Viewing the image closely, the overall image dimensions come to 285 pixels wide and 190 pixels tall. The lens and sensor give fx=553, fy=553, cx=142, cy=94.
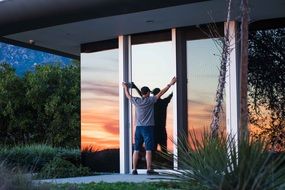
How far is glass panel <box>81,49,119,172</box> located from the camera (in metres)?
13.0

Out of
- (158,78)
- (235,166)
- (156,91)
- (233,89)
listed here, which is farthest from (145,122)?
(235,166)

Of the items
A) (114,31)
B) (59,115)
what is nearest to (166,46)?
(114,31)

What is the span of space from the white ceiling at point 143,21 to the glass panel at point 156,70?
0.45 meters

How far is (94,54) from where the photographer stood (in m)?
13.5

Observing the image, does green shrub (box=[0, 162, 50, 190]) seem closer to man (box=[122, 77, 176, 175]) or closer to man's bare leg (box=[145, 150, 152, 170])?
man's bare leg (box=[145, 150, 152, 170])

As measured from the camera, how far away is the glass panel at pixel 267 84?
35.9ft

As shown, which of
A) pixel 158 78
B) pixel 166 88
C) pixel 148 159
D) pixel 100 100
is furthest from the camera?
pixel 100 100

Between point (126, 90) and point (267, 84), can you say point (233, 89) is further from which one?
point (126, 90)

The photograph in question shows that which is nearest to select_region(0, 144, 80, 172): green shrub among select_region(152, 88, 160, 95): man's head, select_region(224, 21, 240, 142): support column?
select_region(152, 88, 160, 95): man's head

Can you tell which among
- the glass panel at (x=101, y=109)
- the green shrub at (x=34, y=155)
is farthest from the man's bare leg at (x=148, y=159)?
the green shrub at (x=34, y=155)

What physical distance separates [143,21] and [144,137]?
246 centimetres

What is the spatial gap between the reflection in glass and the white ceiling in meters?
0.54

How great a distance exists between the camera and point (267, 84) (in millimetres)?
11094

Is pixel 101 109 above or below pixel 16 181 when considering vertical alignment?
above
